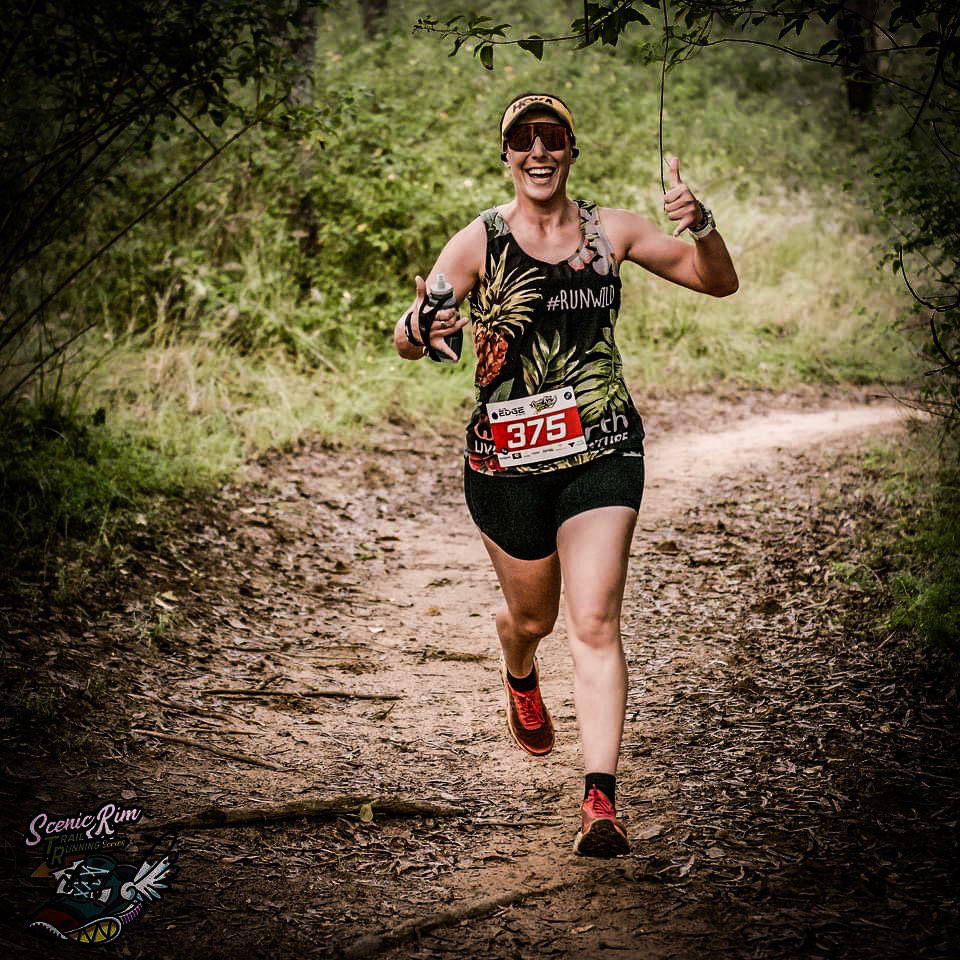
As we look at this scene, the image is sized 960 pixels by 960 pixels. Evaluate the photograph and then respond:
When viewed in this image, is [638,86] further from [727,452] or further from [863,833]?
[863,833]

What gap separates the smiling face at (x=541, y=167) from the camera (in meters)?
3.38

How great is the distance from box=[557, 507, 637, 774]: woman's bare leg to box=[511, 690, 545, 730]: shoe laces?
2.42ft

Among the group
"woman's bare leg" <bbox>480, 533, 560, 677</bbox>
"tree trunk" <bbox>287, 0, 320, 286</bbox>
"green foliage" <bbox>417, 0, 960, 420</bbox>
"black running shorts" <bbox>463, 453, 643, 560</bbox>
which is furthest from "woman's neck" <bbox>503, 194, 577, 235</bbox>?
"tree trunk" <bbox>287, 0, 320, 286</bbox>

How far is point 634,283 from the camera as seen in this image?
504 inches

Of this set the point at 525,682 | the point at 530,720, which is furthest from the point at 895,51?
the point at 530,720

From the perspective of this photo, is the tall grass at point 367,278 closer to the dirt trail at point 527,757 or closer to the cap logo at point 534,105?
the dirt trail at point 527,757

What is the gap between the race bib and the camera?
3318 mm

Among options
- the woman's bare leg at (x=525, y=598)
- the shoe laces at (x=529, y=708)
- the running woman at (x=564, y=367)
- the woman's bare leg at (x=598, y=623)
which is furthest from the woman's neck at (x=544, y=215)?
the shoe laces at (x=529, y=708)

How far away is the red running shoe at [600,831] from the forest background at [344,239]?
2208 millimetres

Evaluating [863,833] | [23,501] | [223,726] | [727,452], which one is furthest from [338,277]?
[863,833]

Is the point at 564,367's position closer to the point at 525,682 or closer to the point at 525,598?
the point at 525,598

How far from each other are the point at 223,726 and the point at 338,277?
750 cm

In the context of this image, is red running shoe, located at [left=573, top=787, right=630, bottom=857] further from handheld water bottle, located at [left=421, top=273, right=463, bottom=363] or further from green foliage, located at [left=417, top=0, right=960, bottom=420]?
green foliage, located at [left=417, top=0, right=960, bottom=420]

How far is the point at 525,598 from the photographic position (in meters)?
3.63
